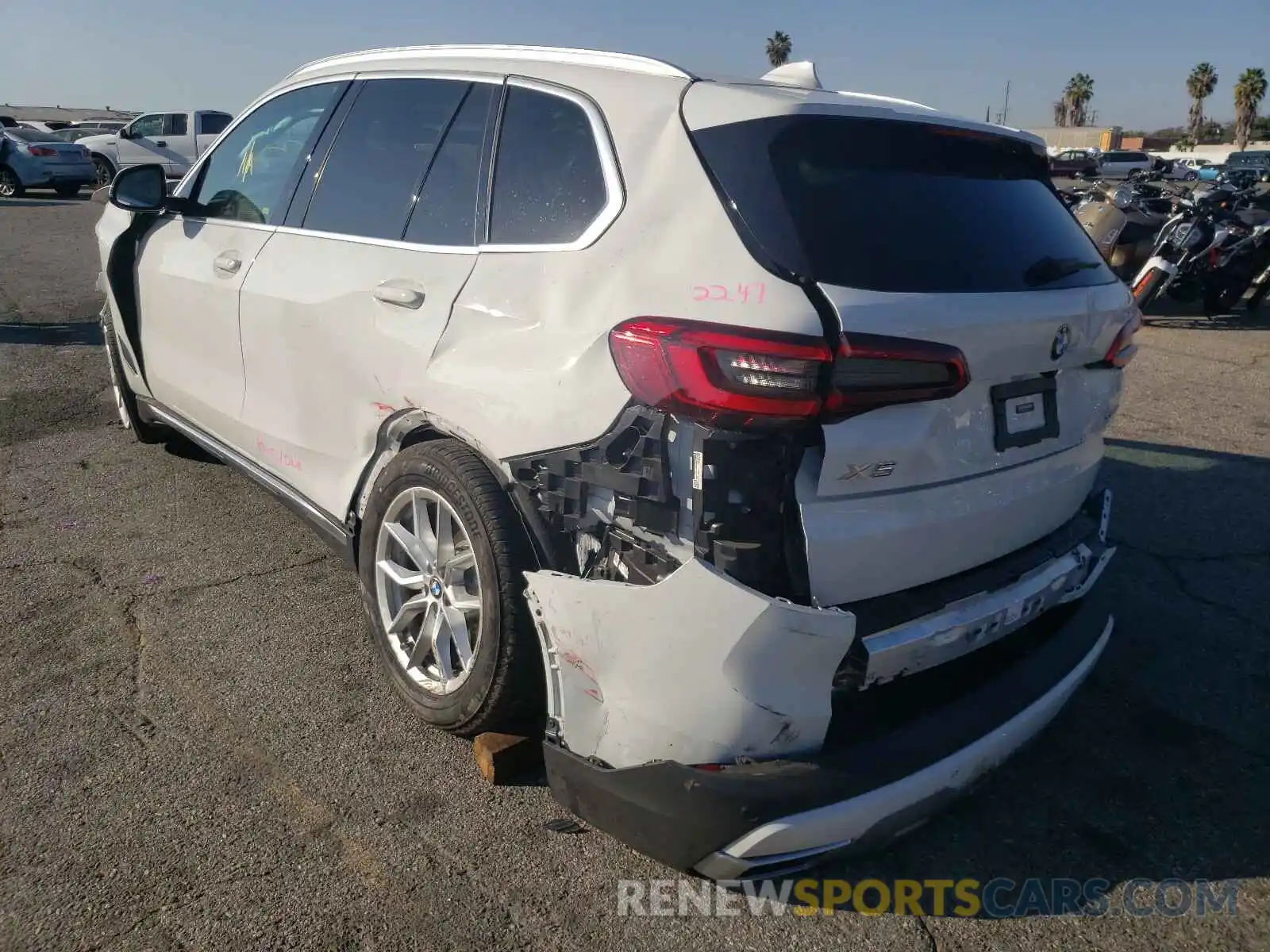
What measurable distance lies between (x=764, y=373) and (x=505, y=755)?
1.34 meters

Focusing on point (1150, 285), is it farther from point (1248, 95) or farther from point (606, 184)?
point (1248, 95)

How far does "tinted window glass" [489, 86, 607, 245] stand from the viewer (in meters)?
2.55

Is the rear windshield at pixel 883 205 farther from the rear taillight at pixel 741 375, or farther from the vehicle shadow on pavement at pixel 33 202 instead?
the vehicle shadow on pavement at pixel 33 202

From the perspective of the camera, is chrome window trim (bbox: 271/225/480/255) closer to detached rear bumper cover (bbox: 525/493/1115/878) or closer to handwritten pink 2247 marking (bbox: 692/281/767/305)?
handwritten pink 2247 marking (bbox: 692/281/767/305)

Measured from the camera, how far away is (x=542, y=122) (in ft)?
9.09

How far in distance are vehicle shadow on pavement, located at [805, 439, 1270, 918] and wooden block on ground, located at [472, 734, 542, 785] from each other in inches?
32.0

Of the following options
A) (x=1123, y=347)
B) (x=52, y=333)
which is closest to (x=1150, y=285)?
(x=1123, y=347)

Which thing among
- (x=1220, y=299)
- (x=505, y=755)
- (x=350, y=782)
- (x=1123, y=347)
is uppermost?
(x=1123, y=347)

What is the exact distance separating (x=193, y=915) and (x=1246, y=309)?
12.6 meters

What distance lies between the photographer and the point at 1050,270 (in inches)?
106

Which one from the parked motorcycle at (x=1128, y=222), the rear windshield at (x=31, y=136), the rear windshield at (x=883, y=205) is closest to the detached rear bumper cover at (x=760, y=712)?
the rear windshield at (x=883, y=205)

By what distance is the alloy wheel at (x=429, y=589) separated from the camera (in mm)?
2793

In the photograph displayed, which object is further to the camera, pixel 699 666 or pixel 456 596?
pixel 456 596

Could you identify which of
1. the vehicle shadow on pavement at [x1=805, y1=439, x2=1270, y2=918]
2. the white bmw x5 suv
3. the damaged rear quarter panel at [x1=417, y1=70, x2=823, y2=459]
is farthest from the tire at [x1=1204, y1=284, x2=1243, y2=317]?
the damaged rear quarter panel at [x1=417, y1=70, x2=823, y2=459]
